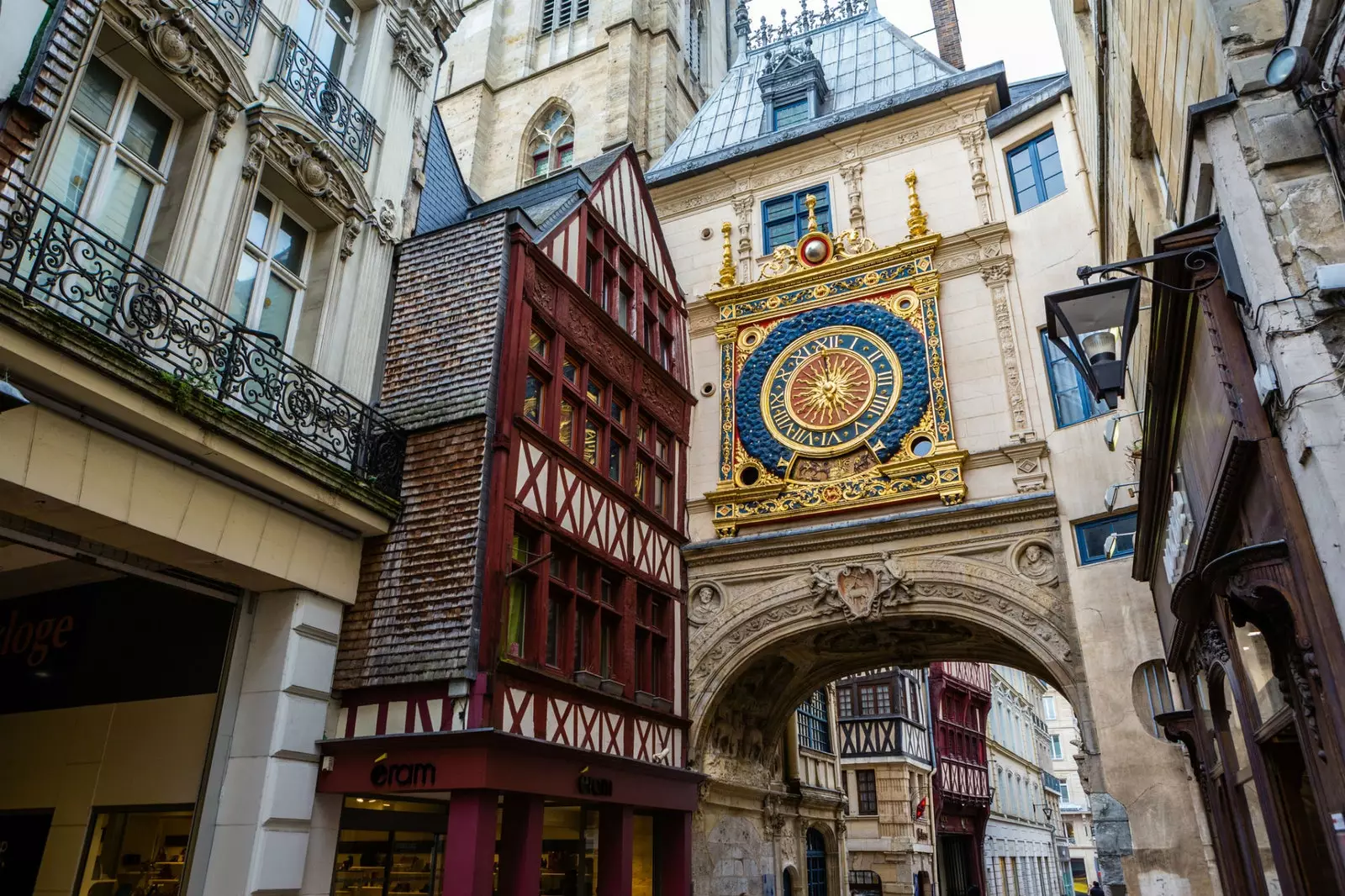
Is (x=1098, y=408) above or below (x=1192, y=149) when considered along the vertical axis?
above

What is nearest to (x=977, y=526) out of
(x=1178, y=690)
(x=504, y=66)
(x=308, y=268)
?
(x=1178, y=690)

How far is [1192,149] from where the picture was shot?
185 inches

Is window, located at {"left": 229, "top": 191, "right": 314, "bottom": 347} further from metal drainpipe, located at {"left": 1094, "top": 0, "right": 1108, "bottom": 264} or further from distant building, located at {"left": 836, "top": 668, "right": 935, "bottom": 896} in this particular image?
distant building, located at {"left": 836, "top": 668, "right": 935, "bottom": 896}

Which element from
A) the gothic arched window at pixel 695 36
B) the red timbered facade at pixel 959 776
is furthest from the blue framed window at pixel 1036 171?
the red timbered facade at pixel 959 776

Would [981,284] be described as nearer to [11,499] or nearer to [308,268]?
[308,268]

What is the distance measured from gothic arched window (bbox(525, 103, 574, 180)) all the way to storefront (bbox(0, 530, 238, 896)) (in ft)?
63.4

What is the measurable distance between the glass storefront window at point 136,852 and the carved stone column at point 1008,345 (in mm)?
10724

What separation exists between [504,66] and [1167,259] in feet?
86.6

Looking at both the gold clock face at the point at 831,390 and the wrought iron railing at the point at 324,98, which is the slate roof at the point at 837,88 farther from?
the wrought iron railing at the point at 324,98

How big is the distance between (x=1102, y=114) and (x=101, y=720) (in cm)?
1074

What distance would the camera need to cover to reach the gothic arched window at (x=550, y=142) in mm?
25812

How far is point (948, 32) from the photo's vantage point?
20.0 meters

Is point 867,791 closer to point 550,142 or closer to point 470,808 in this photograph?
point 470,808

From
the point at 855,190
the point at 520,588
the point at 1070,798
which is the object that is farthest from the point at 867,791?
the point at 1070,798
